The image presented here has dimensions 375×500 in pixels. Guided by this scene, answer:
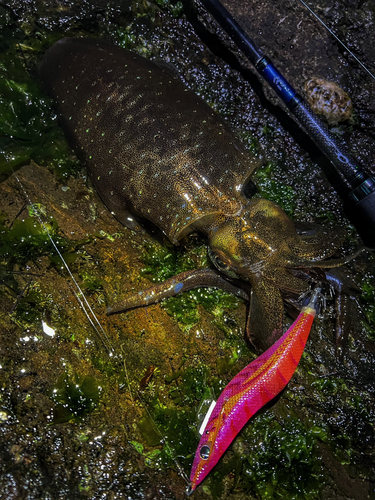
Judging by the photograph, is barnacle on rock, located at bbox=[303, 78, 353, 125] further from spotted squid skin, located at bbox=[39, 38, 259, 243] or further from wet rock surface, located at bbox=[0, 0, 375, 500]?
spotted squid skin, located at bbox=[39, 38, 259, 243]

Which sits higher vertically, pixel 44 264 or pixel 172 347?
pixel 44 264

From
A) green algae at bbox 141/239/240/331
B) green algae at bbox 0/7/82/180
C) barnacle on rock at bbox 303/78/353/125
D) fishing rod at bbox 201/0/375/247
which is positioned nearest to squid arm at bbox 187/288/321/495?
green algae at bbox 141/239/240/331

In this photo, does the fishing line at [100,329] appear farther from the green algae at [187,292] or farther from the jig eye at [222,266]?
the jig eye at [222,266]

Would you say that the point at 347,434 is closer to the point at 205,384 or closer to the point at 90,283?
the point at 205,384

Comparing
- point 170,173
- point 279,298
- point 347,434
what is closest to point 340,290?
point 279,298

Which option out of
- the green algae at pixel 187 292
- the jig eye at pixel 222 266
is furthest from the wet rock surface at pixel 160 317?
the jig eye at pixel 222 266
